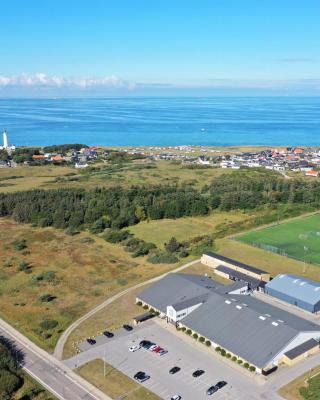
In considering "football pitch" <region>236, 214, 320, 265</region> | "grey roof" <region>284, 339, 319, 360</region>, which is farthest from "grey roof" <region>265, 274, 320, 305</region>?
"football pitch" <region>236, 214, 320, 265</region>

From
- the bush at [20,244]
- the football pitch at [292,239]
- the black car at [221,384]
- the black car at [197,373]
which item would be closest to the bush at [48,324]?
the black car at [197,373]

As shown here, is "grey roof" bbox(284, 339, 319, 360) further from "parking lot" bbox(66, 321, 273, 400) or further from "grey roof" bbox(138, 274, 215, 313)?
"grey roof" bbox(138, 274, 215, 313)

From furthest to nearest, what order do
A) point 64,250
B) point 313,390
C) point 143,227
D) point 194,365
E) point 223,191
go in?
point 223,191 → point 143,227 → point 64,250 → point 194,365 → point 313,390

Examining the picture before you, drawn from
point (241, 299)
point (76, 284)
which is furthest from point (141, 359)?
point (76, 284)

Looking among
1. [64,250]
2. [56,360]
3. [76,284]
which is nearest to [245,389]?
[56,360]

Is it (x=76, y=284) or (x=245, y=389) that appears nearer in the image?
(x=245, y=389)

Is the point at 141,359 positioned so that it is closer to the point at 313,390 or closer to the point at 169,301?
the point at 169,301

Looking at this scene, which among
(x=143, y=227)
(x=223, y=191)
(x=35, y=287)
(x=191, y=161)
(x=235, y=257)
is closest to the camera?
A: (x=35, y=287)

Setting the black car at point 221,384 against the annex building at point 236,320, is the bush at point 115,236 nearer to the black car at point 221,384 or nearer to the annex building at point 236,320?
the annex building at point 236,320
